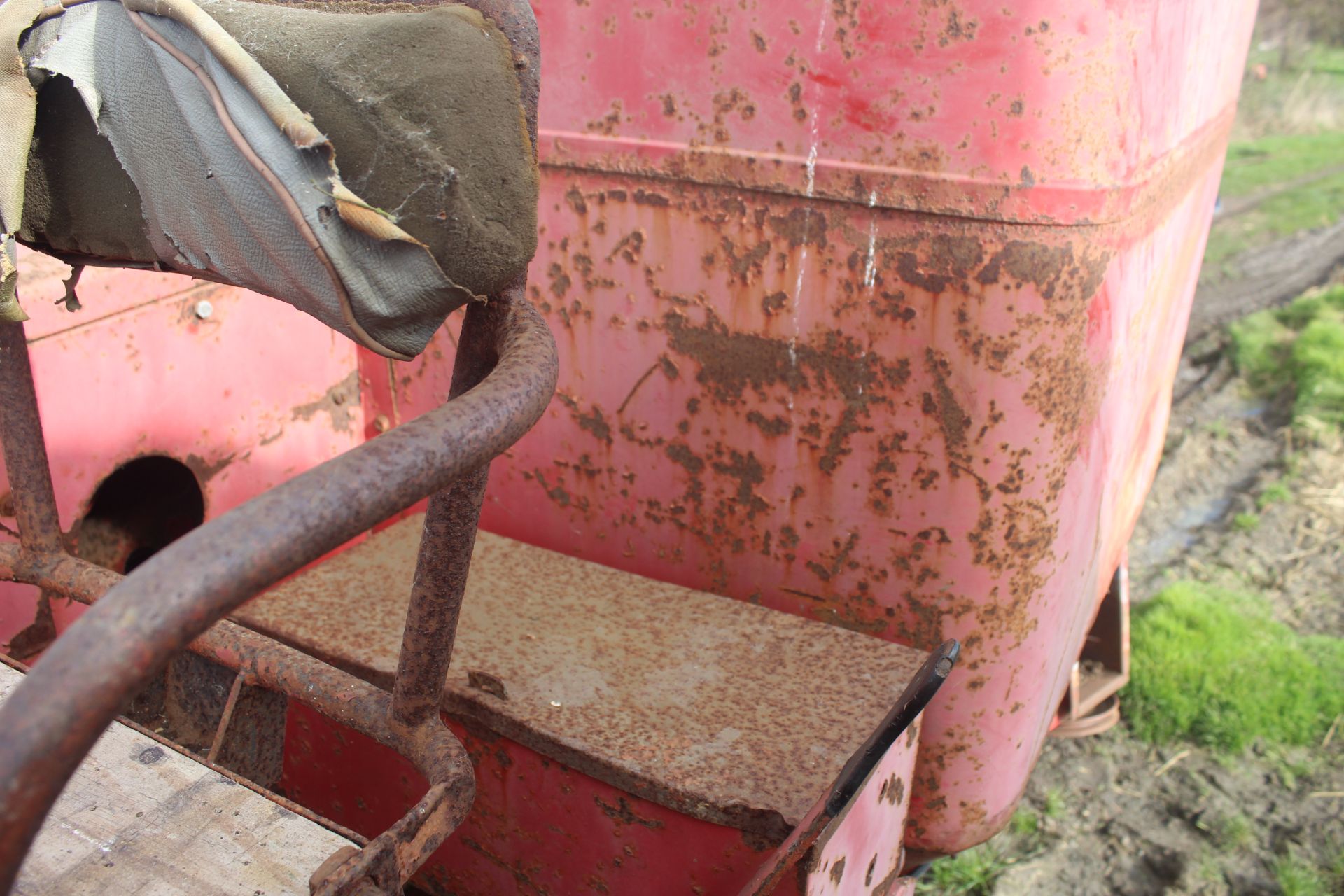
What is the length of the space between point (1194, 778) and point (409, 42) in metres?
2.63

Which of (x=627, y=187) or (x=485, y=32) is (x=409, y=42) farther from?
(x=627, y=187)

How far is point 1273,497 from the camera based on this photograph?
3754mm

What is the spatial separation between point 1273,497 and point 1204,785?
64.4 inches

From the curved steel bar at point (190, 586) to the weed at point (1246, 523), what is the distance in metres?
3.62

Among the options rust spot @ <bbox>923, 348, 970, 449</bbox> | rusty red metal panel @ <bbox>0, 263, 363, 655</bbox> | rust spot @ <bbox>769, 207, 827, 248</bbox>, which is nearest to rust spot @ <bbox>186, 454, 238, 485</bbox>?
rusty red metal panel @ <bbox>0, 263, 363, 655</bbox>

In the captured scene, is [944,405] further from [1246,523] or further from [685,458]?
[1246,523]

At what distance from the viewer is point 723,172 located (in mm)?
1337

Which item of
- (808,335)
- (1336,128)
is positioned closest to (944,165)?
(808,335)

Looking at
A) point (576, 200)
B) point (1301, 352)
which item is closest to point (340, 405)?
point (576, 200)

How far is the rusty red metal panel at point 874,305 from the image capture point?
121 centimetres

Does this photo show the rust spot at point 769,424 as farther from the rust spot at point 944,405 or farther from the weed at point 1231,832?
the weed at point 1231,832

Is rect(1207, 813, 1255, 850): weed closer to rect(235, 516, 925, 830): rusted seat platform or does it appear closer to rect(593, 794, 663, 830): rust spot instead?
rect(235, 516, 925, 830): rusted seat platform

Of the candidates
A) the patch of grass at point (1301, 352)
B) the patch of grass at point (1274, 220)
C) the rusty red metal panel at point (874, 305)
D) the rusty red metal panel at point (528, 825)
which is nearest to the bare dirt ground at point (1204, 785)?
the patch of grass at point (1301, 352)

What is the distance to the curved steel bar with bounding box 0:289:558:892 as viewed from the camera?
47 centimetres
